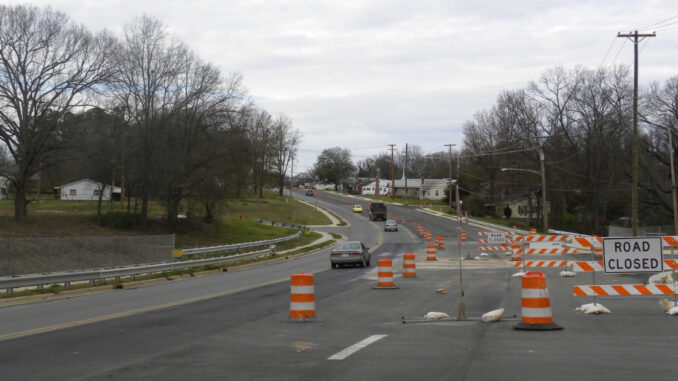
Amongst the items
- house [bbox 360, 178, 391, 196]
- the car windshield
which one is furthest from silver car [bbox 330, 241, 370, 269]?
house [bbox 360, 178, 391, 196]

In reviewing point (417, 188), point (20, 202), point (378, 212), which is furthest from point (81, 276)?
point (417, 188)

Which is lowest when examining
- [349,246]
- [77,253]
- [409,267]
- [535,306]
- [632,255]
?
[409,267]

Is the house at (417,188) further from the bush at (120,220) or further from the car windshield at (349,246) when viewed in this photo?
the car windshield at (349,246)

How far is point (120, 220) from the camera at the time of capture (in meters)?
55.4

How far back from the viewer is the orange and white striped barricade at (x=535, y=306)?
442 inches

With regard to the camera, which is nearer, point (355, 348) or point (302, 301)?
point (355, 348)

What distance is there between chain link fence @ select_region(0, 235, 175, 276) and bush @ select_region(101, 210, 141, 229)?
82.0 ft

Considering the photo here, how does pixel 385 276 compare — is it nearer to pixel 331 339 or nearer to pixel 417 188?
pixel 331 339

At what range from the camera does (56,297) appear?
2042 centimetres

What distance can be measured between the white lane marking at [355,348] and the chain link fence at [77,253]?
16.9 metres

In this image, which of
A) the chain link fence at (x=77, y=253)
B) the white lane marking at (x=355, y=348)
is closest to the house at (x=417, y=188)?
the chain link fence at (x=77, y=253)

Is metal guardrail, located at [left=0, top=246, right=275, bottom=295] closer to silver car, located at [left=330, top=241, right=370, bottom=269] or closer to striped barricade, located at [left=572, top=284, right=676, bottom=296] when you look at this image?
silver car, located at [left=330, top=241, right=370, bottom=269]

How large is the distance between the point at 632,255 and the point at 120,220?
48.6 meters

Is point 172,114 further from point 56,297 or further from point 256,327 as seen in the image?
point 256,327
